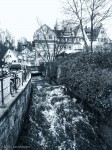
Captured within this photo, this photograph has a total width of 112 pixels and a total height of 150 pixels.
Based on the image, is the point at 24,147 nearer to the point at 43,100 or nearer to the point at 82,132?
the point at 82,132

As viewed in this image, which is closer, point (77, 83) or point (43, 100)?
point (77, 83)

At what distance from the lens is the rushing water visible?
34.2ft

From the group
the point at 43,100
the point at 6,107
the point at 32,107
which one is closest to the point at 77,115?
the point at 32,107

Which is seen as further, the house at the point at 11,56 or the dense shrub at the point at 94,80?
the house at the point at 11,56

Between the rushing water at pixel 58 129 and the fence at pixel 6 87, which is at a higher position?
the fence at pixel 6 87

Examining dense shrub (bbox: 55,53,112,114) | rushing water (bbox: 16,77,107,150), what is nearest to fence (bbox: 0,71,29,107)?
rushing water (bbox: 16,77,107,150)

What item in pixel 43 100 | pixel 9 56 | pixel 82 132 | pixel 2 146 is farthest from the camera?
pixel 9 56

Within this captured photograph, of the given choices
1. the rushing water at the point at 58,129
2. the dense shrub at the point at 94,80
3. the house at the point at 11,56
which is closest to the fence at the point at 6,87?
the rushing water at the point at 58,129

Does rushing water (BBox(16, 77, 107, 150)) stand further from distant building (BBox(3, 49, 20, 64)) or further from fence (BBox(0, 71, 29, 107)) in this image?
distant building (BBox(3, 49, 20, 64))

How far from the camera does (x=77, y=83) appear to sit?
17.9 metres

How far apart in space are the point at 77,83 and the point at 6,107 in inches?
422

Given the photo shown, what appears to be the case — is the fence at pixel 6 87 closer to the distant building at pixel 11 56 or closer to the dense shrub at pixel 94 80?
the dense shrub at pixel 94 80

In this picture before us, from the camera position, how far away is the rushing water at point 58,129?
10438mm

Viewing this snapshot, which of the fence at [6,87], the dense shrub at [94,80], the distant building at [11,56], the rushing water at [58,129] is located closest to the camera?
the fence at [6,87]
